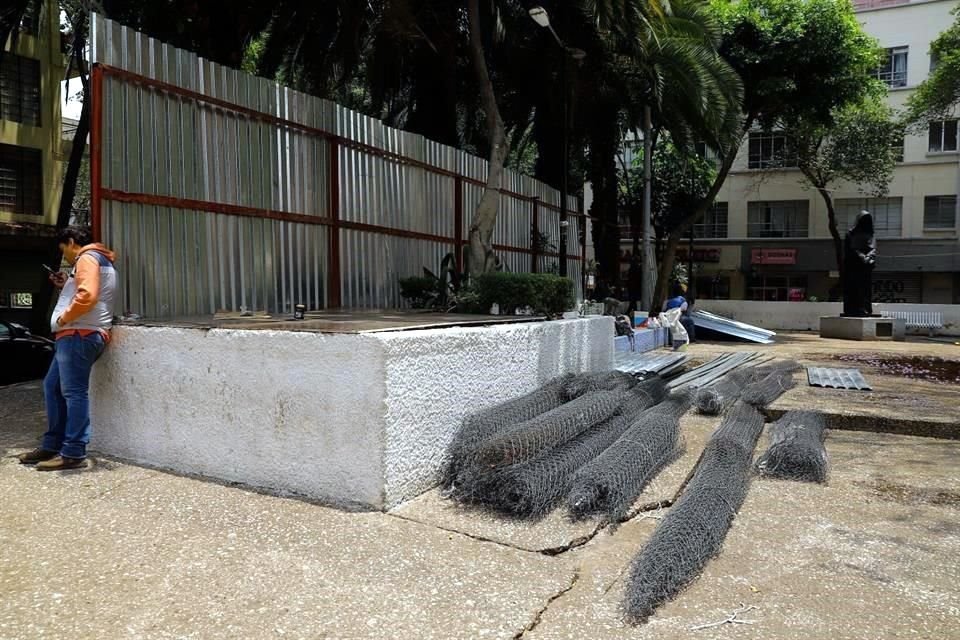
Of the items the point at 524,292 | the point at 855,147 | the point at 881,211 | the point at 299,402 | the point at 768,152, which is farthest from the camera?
the point at 768,152

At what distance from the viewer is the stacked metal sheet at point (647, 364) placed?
884cm

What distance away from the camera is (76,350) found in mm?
4633

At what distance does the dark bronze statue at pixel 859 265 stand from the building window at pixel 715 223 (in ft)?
56.5

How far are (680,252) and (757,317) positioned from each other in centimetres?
1082

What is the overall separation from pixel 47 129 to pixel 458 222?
1902cm

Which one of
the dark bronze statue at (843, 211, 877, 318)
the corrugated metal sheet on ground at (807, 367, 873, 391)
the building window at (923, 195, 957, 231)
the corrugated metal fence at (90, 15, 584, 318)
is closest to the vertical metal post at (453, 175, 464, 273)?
the corrugated metal fence at (90, 15, 584, 318)

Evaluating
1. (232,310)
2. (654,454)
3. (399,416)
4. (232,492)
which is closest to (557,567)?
(399,416)

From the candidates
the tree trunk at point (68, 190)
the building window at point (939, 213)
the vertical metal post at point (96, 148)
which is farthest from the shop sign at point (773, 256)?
the vertical metal post at point (96, 148)

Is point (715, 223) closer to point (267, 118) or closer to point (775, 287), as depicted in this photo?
point (775, 287)

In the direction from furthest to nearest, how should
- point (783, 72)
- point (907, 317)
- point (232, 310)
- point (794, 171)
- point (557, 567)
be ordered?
point (794, 171), point (907, 317), point (783, 72), point (232, 310), point (557, 567)

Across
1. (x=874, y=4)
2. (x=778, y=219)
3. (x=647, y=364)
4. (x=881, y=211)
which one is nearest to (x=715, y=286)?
(x=778, y=219)

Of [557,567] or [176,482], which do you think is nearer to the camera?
[557,567]

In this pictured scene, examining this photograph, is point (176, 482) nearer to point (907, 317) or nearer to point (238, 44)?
point (238, 44)

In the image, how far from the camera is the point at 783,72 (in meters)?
20.5
